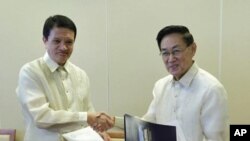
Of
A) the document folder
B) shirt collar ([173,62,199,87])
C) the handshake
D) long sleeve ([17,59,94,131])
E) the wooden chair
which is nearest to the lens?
the document folder

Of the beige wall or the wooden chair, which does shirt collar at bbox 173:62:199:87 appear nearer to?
the beige wall

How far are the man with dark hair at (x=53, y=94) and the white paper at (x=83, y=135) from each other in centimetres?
3

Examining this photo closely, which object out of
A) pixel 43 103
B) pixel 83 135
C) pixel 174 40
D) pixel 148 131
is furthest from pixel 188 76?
pixel 43 103

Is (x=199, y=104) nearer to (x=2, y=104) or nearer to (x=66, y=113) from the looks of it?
(x=66, y=113)

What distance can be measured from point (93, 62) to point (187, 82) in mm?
1228

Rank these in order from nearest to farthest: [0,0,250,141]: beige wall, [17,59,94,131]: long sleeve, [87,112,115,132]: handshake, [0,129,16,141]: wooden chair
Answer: [17,59,94,131]: long sleeve → [87,112,115,132]: handshake → [0,0,250,141]: beige wall → [0,129,16,141]: wooden chair

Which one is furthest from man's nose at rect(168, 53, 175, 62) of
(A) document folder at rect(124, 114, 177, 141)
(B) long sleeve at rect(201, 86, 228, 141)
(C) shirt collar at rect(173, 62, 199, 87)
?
(A) document folder at rect(124, 114, 177, 141)

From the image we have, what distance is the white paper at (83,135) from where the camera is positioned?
6.18 feet

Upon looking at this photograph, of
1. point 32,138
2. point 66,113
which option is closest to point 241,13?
point 66,113

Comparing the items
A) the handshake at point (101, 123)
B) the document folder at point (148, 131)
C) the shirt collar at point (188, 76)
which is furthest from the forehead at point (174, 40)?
the handshake at point (101, 123)

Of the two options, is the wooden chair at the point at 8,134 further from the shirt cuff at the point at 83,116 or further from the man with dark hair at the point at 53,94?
the shirt cuff at the point at 83,116

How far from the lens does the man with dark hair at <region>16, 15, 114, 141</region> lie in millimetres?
1857

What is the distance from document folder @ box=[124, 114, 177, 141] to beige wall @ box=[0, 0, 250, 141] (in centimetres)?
139

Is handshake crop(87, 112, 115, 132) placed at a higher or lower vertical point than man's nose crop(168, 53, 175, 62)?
lower
